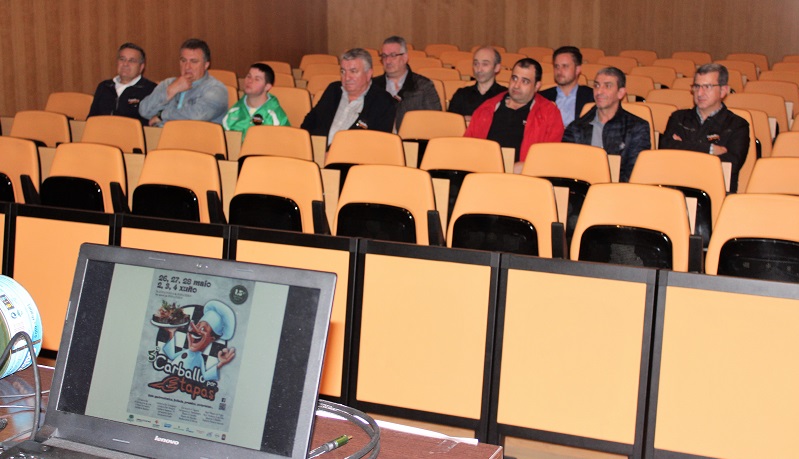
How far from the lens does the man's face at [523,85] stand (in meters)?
6.39

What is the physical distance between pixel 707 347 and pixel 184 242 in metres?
1.86

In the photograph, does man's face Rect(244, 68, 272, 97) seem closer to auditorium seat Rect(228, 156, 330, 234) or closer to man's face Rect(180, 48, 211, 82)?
man's face Rect(180, 48, 211, 82)

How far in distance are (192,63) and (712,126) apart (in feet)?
12.2

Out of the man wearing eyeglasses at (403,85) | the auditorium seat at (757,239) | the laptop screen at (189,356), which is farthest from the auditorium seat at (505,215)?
the man wearing eyeglasses at (403,85)

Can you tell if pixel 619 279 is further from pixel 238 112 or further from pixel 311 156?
pixel 238 112

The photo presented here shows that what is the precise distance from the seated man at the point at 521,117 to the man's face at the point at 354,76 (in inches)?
31.8

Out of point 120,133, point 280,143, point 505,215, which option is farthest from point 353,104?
point 505,215

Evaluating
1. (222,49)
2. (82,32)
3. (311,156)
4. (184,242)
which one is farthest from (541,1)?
(184,242)

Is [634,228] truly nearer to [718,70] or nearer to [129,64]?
[718,70]

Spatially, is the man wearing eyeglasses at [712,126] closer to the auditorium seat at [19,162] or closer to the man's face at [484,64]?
the man's face at [484,64]

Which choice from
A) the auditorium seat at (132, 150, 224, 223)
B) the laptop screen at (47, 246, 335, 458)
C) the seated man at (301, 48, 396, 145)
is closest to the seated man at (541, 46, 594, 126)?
the seated man at (301, 48, 396, 145)

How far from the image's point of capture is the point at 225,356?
5.07ft

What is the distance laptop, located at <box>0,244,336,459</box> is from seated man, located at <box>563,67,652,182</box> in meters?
4.59

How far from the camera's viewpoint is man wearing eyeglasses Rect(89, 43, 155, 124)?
290 inches
